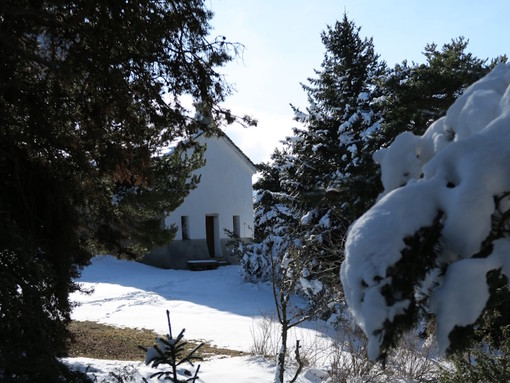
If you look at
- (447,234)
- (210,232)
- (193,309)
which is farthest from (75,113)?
(210,232)

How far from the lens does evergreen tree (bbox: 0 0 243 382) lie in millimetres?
5176

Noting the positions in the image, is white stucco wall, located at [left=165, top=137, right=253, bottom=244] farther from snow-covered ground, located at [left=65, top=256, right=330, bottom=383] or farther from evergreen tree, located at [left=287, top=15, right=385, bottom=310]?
evergreen tree, located at [left=287, top=15, right=385, bottom=310]

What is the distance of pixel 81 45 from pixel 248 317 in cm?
996

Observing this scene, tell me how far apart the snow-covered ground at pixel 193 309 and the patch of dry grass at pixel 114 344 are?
0.51 meters

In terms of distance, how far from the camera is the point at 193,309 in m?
15.0

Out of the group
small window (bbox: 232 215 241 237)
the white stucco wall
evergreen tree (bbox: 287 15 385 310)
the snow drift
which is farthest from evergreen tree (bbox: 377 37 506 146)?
small window (bbox: 232 215 241 237)

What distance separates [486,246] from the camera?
1.73 metres

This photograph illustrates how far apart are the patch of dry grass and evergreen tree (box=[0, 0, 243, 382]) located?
367 centimetres

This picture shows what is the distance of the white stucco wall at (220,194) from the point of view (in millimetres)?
24969

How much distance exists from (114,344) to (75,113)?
659 cm

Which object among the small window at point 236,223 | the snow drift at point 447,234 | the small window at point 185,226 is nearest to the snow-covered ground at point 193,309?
the small window at point 185,226

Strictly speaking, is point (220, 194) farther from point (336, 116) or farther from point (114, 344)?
point (114, 344)

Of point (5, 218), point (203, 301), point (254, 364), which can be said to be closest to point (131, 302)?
point (203, 301)

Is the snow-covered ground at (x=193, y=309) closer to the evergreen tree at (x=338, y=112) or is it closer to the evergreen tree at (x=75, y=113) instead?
the evergreen tree at (x=75, y=113)
